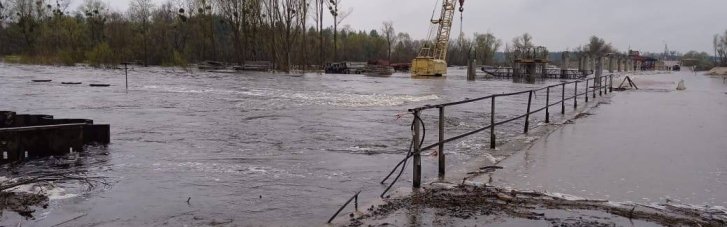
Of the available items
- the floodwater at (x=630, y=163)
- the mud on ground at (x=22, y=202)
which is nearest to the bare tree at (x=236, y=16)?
the floodwater at (x=630, y=163)

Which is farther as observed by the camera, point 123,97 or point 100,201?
point 123,97

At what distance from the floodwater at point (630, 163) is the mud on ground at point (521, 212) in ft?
1.37

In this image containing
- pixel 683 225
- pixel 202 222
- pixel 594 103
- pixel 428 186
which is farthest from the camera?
pixel 594 103

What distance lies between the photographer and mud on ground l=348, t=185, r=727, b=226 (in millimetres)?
5184

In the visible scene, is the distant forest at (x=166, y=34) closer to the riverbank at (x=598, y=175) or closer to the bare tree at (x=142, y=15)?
the bare tree at (x=142, y=15)

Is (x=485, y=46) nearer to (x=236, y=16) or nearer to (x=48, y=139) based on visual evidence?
(x=236, y=16)

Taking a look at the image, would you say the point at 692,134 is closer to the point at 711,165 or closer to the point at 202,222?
the point at 711,165

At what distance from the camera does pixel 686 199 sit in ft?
20.1

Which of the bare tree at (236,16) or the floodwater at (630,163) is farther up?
the bare tree at (236,16)

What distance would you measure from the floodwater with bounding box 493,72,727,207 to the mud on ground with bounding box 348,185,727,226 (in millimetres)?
416

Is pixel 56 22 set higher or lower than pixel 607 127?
higher

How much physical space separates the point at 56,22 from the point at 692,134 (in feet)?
291

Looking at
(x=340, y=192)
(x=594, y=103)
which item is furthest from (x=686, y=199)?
(x=594, y=103)

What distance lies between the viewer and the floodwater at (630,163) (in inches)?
254
